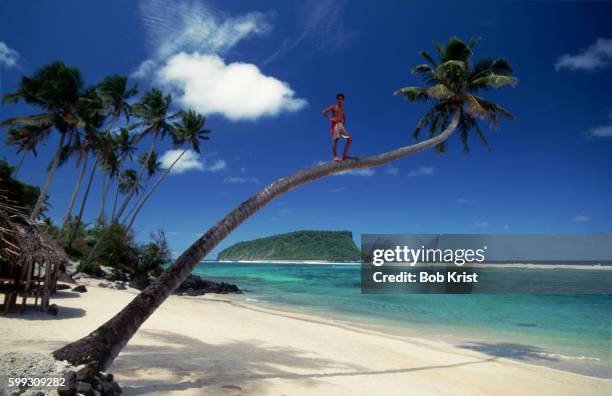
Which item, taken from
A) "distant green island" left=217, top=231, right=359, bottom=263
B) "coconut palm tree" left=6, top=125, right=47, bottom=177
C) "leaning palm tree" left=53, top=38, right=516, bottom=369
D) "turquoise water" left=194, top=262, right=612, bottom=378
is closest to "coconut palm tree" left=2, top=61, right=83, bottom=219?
"coconut palm tree" left=6, top=125, right=47, bottom=177

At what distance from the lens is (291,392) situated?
18.9ft

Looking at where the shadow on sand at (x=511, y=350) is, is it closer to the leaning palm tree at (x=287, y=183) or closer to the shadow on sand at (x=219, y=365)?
the shadow on sand at (x=219, y=365)

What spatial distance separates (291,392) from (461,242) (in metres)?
24.5

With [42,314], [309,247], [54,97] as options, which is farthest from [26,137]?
[309,247]

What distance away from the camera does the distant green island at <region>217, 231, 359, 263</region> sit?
6614 inches

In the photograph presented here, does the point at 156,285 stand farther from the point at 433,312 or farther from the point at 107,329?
the point at 433,312

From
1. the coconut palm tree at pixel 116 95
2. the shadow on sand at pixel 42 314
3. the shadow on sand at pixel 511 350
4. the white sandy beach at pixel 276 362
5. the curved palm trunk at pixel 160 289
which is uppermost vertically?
the coconut palm tree at pixel 116 95

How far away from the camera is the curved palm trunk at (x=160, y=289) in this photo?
4566 millimetres

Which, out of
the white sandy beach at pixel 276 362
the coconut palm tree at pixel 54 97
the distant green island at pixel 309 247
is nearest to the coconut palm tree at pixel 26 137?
the coconut palm tree at pixel 54 97

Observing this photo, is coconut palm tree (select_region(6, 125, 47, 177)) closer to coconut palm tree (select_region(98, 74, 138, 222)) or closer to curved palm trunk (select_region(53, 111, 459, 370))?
coconut palm tree (select_region(98, 74, 138, 222))

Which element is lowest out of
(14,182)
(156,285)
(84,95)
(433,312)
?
(433,312)

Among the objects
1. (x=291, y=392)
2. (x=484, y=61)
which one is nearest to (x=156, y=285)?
(x=291, y=392)

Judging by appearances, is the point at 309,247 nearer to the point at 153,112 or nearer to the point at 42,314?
the point at 153,112

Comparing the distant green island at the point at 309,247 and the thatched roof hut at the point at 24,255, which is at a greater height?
the distant green island at the point at 309,247
